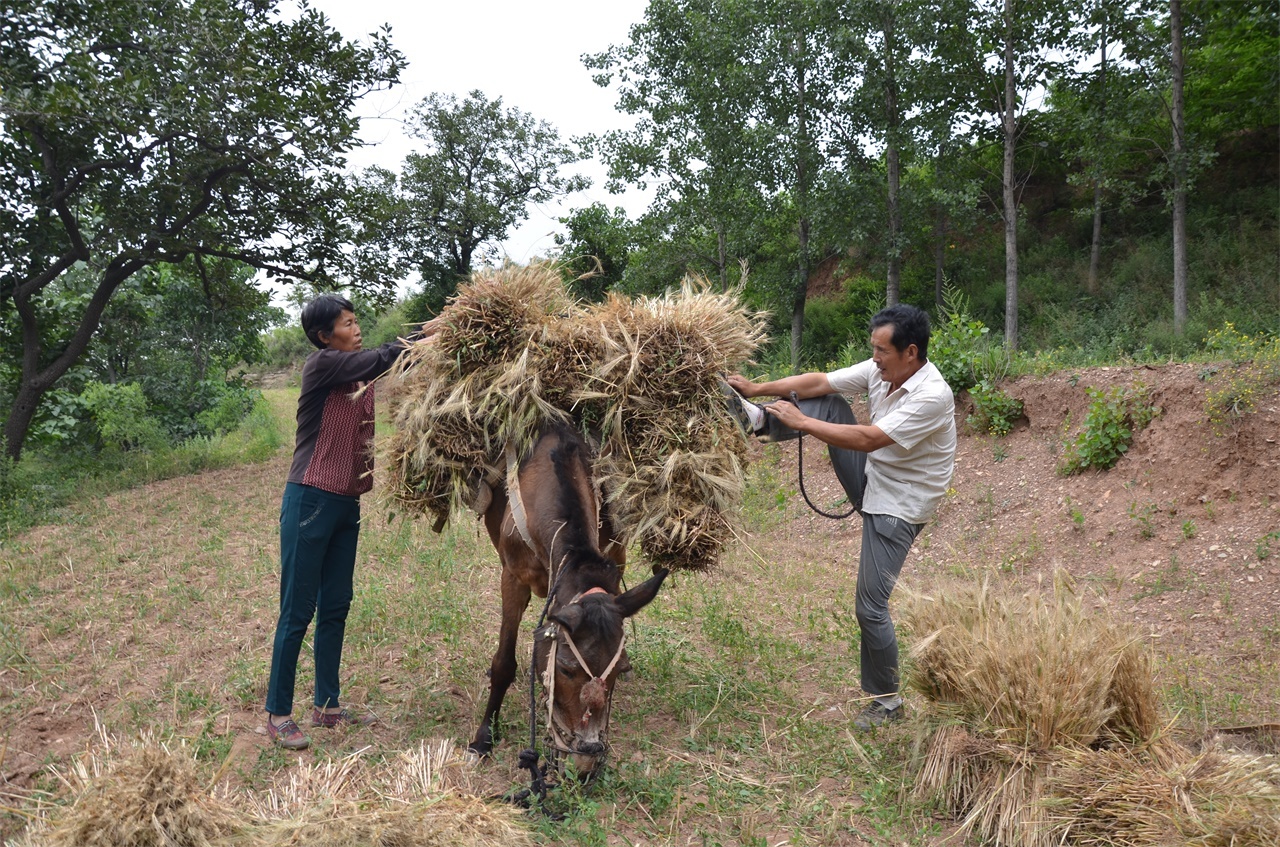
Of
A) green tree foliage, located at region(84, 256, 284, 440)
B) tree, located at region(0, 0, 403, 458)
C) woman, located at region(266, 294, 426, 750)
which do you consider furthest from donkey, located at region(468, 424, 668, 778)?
green tree foliage, located at region(84, 256, 284, 440)

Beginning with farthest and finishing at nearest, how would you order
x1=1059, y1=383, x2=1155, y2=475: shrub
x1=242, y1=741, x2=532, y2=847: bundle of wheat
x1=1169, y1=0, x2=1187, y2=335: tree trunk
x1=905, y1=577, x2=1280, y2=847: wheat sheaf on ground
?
x1=1169, y1=0, x2=1187, y2=335: tree trunk → x1=1059, y1=383, x2=1155, y2=475: shrub → x1=905, y1=577, x2=1280, y2=847: wheat sheaf on ground → x1=242, y1=741, x2=532, y2=847: bundle of wheat

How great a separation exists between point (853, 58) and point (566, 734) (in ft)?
49.6

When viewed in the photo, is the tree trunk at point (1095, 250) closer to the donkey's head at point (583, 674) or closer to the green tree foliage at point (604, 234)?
the green tree foliage at point (604, 234)

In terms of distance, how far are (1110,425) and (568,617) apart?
294 inches

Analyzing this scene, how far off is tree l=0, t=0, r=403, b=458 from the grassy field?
18.8 ft

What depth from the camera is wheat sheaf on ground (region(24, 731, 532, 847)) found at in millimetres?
2855

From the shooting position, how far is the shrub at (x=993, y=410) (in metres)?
10.0

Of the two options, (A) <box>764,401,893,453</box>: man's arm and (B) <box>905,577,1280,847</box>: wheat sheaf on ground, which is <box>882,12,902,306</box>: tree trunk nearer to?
(A) <box>764,401,893,453</box>: man's arm

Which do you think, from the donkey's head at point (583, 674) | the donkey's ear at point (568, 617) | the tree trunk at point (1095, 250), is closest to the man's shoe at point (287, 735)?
the donkey's head at point (583, 674)

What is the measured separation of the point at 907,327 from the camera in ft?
14.3

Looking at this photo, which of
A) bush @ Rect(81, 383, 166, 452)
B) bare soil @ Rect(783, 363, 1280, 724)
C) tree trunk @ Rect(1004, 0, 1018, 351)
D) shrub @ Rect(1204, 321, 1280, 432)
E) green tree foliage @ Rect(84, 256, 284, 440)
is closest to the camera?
bare soil @ Rect(783, 363, 1280, 724)

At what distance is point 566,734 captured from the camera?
3404 millimetres

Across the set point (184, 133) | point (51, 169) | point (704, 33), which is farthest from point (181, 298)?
point (704, 33)

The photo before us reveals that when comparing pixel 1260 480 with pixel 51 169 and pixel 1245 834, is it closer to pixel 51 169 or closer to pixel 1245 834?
pixel 1245 834
